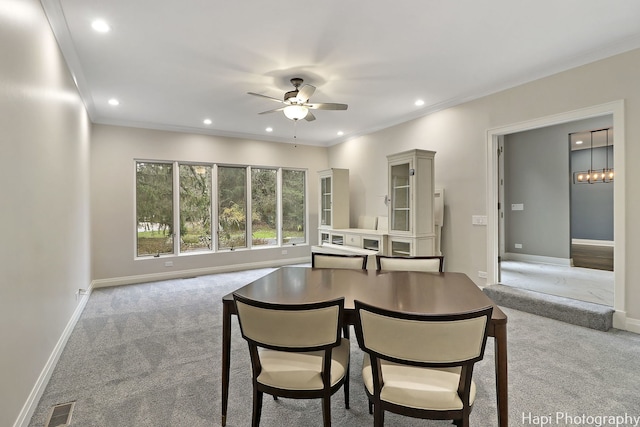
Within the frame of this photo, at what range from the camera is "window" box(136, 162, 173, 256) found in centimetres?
568

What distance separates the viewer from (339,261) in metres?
2.87

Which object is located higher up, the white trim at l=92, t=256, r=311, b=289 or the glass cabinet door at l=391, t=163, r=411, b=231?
the glass cabinet door at l=391, t=163, r=411, b=231

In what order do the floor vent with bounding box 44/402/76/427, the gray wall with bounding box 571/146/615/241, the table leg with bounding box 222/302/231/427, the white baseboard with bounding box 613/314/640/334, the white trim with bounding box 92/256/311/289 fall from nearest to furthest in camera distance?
the table leg with bounding box 222/302/231/427
the floor vent with bounding box 44/402/76/427
the white baseboard with bounding box 613/314/640/334
the white trim with bounding box 92/256/311/289
the gray wall with bounding box 571/146/615/241

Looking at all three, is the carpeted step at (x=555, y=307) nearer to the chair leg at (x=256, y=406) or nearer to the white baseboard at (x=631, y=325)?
the white baseboard at (x=631, y=325)

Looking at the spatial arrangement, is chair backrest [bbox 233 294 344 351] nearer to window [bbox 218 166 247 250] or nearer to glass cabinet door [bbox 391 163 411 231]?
glass cabinet door [bbox 391 163 411 231]

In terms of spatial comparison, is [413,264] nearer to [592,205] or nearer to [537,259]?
[537,259]

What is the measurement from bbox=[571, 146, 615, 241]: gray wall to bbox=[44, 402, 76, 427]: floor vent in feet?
33.2

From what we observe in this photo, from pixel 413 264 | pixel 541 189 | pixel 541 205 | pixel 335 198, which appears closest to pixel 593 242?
pixel 541 205

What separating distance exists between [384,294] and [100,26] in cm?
327

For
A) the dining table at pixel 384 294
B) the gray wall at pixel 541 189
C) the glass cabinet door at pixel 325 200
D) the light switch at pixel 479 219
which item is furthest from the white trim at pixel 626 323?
the glass cabinet door at pixel 325 200

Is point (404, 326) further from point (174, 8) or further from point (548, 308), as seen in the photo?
point (548, 308)

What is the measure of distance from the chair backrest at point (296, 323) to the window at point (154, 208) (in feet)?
16.6

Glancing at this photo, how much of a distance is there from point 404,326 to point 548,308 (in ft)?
10.8

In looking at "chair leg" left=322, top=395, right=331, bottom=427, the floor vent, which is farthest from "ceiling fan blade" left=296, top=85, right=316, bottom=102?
the floor vent
